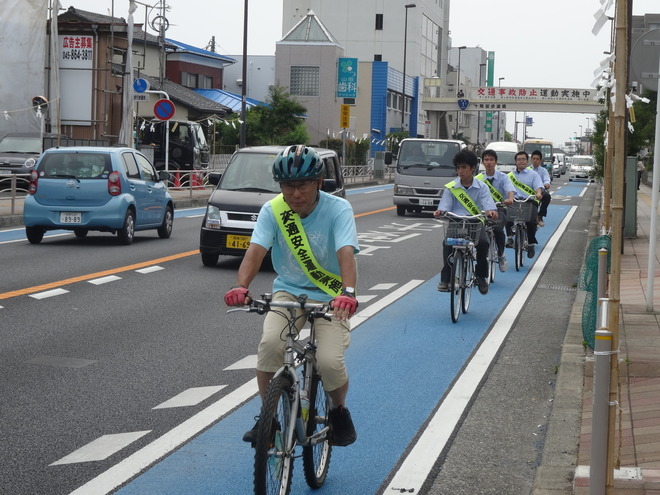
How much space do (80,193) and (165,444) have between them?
1190cm

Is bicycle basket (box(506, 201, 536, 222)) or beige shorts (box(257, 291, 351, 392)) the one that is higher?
bicycle basket (box(506, 201, 536, 222))

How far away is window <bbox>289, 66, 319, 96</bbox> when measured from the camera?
74.6 m

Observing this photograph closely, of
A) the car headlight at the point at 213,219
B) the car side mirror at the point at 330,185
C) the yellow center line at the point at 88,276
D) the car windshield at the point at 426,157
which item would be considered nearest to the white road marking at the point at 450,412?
the car side mirror at the point at 330,185

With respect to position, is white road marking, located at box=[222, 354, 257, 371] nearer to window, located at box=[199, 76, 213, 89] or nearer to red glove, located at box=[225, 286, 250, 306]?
red glove, located at box=[225, 286, 250, 306]

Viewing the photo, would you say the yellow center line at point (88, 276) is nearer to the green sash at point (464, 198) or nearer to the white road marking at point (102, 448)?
the green sash at point (464, 198)

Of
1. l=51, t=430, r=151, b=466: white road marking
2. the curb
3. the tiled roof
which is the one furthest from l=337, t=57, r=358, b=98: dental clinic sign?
l=51, t=430, r=151, b=466: white road marking

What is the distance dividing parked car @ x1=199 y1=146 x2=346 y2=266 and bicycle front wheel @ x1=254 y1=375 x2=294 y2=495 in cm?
965

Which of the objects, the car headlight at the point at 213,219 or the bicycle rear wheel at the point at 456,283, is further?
the car headlight at the point at 213,219

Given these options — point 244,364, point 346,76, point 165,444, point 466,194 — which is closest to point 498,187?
point 466,194

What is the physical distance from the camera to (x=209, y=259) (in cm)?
1491

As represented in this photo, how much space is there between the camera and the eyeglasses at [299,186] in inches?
179

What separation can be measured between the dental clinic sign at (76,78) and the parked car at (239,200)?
2533 centimetres

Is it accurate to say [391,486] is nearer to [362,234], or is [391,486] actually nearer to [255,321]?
[255,321]

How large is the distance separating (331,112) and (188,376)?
67.7 meters
